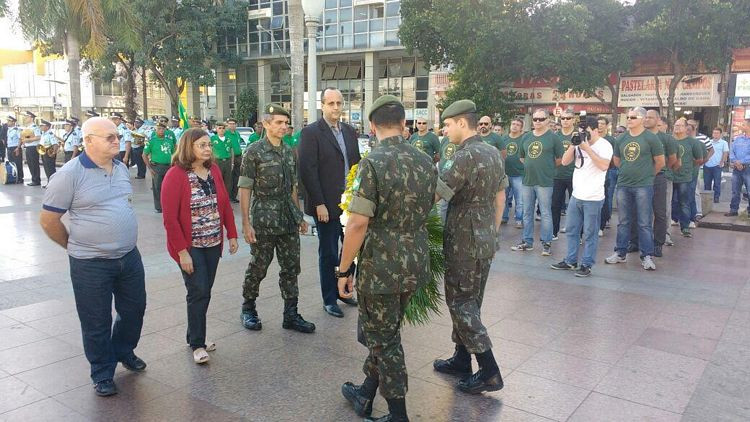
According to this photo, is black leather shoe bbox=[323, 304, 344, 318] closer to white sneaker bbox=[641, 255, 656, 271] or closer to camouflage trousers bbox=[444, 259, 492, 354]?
camouflage trousers bbox=[444, 259, 492, 354]

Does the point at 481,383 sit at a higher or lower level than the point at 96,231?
lower

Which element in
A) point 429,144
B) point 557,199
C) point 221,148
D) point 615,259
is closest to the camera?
point 615,259

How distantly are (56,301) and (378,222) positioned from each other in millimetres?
4096

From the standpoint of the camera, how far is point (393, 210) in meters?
3.03

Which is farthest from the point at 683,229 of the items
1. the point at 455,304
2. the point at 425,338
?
the point at 455,304

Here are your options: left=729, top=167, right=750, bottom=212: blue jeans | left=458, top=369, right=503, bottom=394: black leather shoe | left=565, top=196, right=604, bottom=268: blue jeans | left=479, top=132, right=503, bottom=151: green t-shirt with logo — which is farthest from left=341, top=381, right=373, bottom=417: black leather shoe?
left=729, top=167, right=750, bottom=212: blue jeans

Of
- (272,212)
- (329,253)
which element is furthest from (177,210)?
(329,253)

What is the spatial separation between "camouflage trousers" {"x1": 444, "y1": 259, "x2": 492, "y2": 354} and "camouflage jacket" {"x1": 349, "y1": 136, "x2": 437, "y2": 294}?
557 mm

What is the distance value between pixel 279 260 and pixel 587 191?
396 cm

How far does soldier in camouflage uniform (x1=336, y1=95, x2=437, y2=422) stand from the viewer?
118 inches

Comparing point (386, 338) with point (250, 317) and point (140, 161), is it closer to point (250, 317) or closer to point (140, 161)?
point (250, 317)

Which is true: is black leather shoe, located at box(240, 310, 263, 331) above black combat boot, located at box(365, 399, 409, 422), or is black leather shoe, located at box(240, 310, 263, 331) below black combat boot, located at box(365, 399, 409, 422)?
below

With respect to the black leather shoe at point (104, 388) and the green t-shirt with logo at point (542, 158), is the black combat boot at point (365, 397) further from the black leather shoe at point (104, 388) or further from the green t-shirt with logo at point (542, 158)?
the green t-shirt with logo at point (542, 158)

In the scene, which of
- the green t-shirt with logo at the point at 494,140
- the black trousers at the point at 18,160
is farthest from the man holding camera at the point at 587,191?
the black trousers at the point at 18,160
